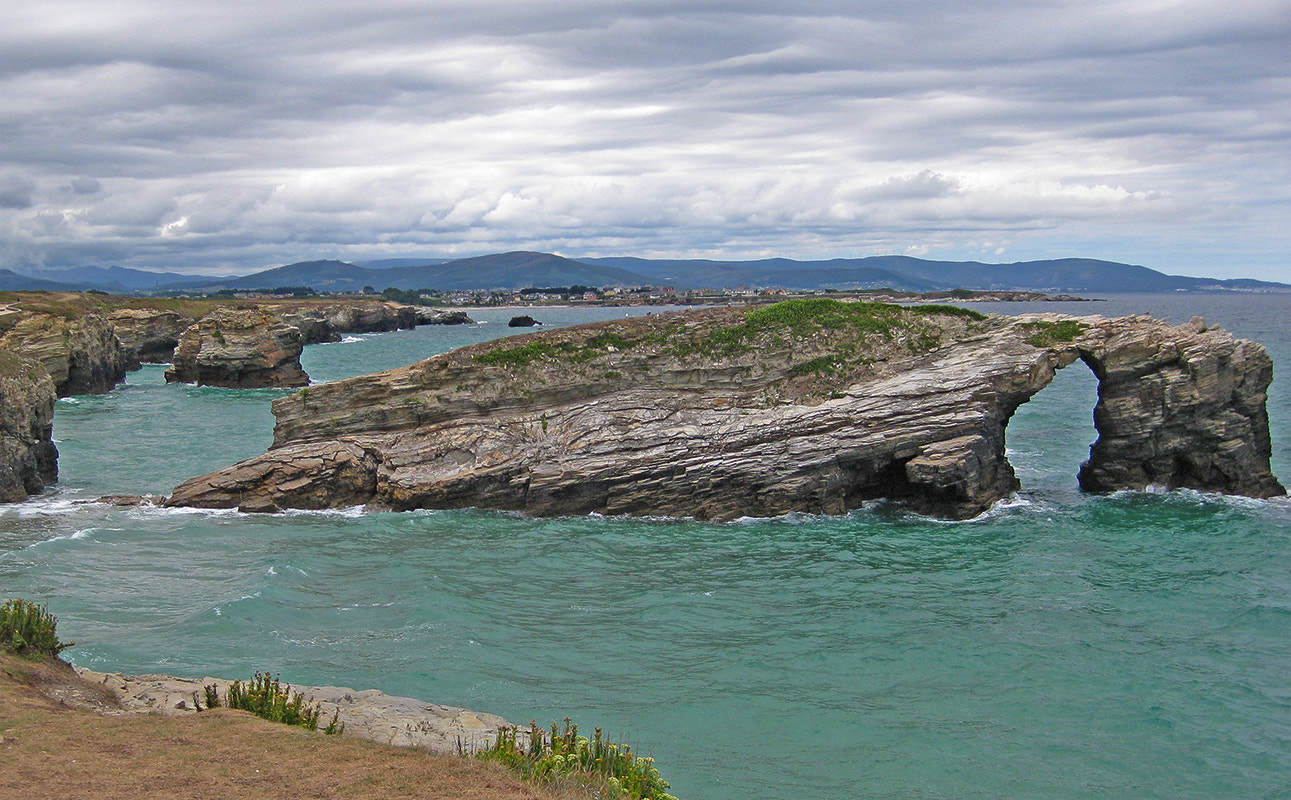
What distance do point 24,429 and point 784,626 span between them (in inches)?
1189

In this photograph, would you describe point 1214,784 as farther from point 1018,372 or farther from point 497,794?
point 1018,372

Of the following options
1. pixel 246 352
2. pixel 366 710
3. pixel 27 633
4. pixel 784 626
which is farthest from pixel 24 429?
pixel 246 352

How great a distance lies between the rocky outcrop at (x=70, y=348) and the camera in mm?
58875

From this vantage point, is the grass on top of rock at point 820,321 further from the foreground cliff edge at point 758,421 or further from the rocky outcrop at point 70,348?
the rocky outcrop at point 70,348

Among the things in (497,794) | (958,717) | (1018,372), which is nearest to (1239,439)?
(1018,372)

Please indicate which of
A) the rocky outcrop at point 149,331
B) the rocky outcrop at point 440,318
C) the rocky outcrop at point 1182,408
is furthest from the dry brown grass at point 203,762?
the rocky outcrop at point 440,318

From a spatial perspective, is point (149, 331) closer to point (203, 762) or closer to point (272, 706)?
point (272, 706)

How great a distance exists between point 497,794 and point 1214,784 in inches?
485

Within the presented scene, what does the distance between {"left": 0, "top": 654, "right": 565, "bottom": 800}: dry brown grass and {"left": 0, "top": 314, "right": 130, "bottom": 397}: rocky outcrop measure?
180 feet

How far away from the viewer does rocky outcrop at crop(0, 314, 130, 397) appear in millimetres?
58875

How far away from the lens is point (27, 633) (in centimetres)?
1459

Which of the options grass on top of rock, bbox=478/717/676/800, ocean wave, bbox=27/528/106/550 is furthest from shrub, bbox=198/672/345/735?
ocean wave, bbox=27/528/106/550

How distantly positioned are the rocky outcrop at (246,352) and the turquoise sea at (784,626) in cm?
3852

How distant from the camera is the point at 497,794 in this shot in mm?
10133
